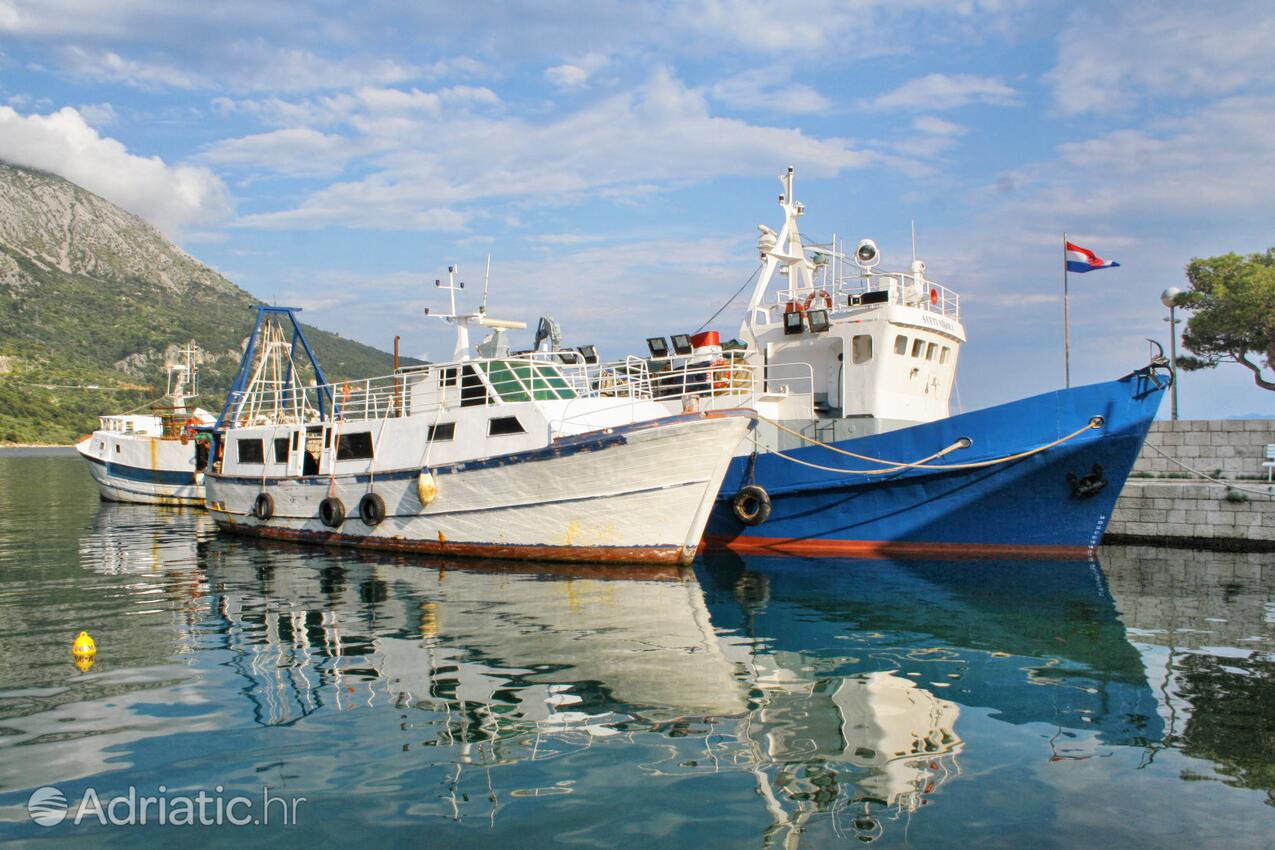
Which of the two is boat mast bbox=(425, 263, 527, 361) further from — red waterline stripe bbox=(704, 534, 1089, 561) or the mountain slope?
the mountain slope

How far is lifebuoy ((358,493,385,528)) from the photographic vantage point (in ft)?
55.1

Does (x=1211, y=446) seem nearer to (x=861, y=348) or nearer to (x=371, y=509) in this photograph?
(x=861, y=348)

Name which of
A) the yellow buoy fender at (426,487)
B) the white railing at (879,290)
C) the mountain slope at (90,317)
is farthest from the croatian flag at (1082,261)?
the mountain slope at (90,317)

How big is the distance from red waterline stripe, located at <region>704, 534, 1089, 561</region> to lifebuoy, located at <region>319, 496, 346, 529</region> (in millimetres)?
8219

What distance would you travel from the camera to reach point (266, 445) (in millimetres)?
19703

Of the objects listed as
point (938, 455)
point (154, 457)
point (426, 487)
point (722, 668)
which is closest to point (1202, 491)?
point (938, 455)

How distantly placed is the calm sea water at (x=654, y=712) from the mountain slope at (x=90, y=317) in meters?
108

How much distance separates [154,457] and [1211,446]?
1332 inches

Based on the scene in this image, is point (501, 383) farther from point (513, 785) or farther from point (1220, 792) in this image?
point (1220, 792)

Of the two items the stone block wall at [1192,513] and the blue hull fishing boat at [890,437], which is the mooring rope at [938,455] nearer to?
the blue hull fishing boat at [890,437]

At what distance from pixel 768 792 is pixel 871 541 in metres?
11.2

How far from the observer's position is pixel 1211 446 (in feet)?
61.6

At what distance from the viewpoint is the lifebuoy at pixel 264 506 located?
19234mm

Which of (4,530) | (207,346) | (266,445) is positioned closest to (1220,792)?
(266,445)
